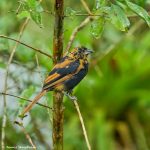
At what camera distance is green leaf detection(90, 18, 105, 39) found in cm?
178

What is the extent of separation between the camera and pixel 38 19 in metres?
1.77

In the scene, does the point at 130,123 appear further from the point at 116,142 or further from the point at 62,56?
the point at 62,56

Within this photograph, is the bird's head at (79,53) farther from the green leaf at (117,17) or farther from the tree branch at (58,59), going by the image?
the green leaf at (117,17)

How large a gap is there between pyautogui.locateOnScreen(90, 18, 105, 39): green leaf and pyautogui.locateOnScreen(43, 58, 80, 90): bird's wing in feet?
0.45

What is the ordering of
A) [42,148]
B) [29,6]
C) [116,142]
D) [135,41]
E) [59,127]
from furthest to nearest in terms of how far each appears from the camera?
[135,41], [116,142], [42,148], [59,127], [29,6]

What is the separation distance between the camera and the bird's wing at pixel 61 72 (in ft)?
6.00

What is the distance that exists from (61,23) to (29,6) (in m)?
0.12

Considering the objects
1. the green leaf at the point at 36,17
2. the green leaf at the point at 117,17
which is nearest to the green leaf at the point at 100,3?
the green leaf at the point at 117,17

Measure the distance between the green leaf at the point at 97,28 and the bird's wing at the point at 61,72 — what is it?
0.45 feet

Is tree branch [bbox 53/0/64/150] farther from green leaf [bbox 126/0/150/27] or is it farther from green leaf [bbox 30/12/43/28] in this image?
green leaf [bbox 126/0/150/27]

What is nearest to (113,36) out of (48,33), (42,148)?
(48,33)

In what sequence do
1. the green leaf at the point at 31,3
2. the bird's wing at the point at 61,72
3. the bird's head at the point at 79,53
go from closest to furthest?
the green leaf at the point at 31,3 → the bird's wing at the point at 61,72 → the bird's head at the point at 79,53

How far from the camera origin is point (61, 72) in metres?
1.87

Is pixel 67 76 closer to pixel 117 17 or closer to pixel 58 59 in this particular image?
pixel 58 59
